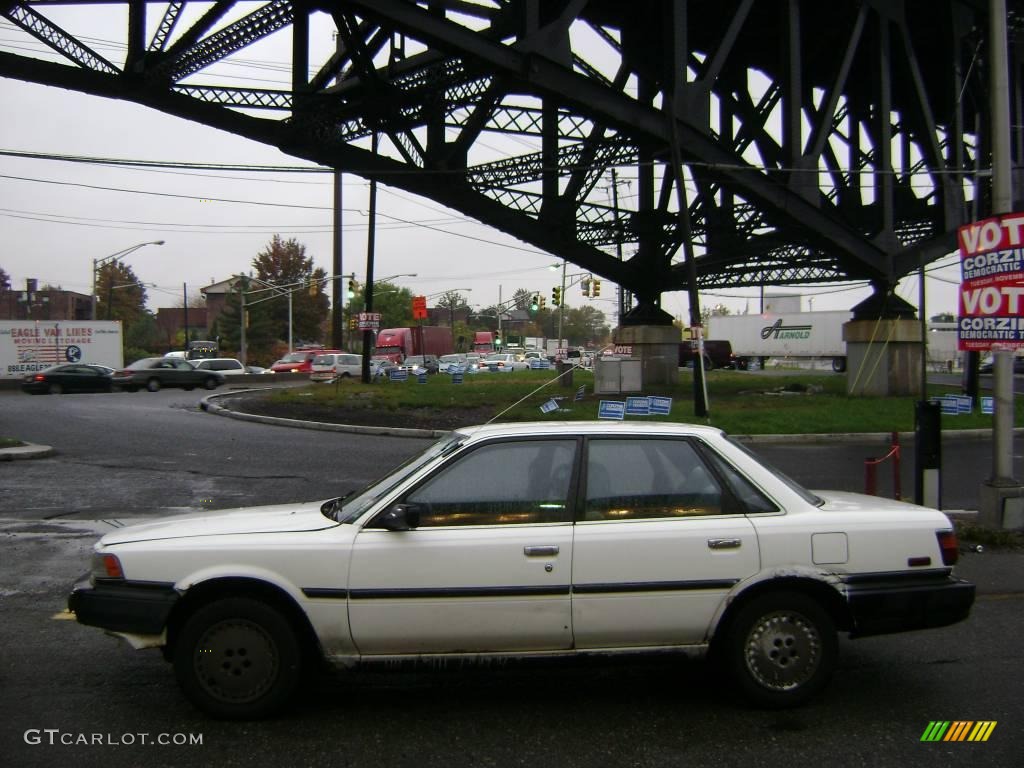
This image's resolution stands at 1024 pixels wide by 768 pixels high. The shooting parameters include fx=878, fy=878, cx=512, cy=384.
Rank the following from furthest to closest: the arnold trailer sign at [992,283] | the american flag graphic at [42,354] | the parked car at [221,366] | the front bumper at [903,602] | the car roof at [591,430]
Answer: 1. the parked car at [221,366]
2. the american flag graphic at [42,354]
3. the arnold trailer sign at [992,283]
4. the car roof at [591,430]
5. the front bumper at [903,602]

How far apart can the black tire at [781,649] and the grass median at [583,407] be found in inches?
463

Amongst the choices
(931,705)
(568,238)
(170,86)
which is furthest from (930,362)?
(931,705)

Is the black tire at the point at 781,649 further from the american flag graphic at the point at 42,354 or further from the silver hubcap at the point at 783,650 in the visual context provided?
the american flag graphic at the point at 42,354

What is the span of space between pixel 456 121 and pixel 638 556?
2045 centimetres

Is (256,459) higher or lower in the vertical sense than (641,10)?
lower

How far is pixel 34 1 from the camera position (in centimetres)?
1722

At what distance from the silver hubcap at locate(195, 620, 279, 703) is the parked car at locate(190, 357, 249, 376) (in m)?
40.3

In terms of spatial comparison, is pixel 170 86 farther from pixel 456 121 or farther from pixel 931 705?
pixel 931 705

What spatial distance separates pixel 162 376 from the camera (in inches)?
1522

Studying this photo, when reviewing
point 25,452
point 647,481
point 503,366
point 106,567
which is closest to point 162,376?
point 503,366

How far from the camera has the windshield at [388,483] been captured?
15.6 ft

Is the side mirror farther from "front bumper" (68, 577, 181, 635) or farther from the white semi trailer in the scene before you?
the white semi trailer

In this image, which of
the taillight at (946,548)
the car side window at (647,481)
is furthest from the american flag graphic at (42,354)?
the taillight at (946,548)

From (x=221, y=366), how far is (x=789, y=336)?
44.6m
